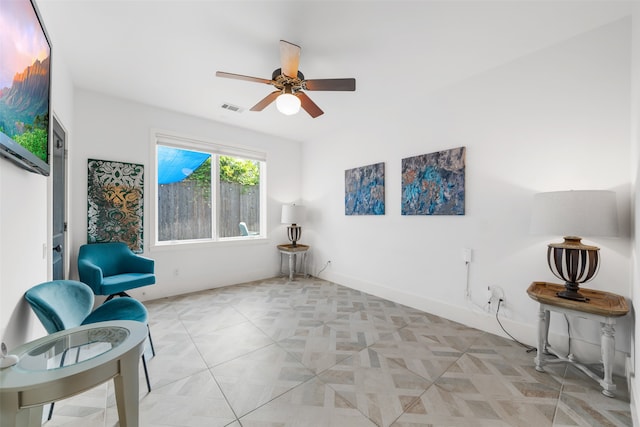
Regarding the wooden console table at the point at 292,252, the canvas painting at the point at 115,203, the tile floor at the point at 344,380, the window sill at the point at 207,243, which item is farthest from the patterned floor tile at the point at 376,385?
the canvas painting at the point at 115,203

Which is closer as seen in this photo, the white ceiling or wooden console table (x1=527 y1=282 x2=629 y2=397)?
wooden console table (x1=527 y1=282 x2=629 y2=397)

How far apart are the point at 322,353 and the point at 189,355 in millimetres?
1127

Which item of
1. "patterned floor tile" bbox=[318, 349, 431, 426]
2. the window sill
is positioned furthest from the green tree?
"patterned floor tile" bbox=[318, 349, 431, 426]

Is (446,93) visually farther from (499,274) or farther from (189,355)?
(189,355)

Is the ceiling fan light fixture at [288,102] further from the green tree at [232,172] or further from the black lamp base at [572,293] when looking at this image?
the black lamp base at [572,293]

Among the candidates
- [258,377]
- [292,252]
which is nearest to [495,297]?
[258,377]

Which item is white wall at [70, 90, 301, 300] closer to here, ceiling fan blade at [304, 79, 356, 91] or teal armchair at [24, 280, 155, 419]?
teal armchair at [24, 280, 155, 419]

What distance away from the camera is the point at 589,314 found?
5.77ft

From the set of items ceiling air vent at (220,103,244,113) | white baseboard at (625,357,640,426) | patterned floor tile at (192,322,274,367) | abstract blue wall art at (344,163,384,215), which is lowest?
patterned floor tile at (192,322,274,367)

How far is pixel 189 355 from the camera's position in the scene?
2.18 m

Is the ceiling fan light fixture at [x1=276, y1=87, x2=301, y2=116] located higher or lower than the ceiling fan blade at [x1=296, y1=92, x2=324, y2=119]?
lower

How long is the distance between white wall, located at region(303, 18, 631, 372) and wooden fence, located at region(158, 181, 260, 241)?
213cm

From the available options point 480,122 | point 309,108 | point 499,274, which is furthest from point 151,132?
point 499,274

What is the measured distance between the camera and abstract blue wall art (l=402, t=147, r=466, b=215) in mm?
2857
